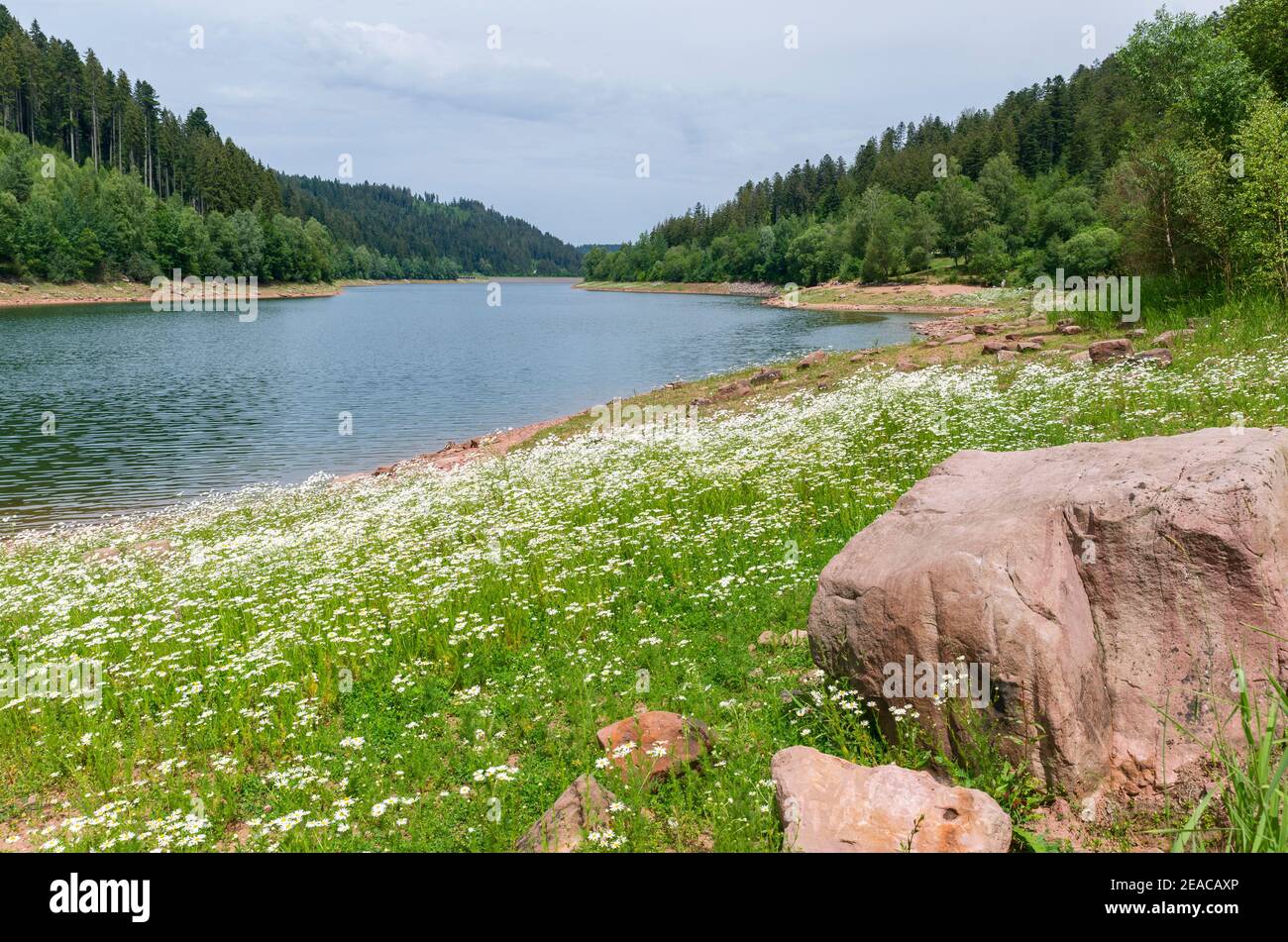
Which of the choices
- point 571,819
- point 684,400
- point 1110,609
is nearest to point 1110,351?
point 684,400

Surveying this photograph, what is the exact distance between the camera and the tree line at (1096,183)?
25984 mm

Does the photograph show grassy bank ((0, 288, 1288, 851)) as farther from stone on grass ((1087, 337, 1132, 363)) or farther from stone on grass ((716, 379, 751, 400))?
stone on grass ((716, 379, 751, 400))

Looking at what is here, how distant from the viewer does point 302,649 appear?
8781 millimetres

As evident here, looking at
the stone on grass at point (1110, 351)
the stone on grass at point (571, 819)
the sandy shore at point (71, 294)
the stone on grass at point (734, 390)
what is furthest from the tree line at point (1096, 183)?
the sandy shore at point (71, 294)

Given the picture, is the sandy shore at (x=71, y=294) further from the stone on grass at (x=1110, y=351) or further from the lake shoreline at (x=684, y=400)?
the stone on grass at (x=1110, y=351)

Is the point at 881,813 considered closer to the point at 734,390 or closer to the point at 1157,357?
the point at 1157,357

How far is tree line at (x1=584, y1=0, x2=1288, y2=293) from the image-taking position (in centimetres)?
2598

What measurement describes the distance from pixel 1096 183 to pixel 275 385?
123m

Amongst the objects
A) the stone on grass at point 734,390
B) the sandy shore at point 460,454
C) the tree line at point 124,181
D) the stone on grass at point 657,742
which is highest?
the tree line at point 124,181

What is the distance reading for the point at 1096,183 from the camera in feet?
390

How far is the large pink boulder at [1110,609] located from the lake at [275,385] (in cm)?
2263
